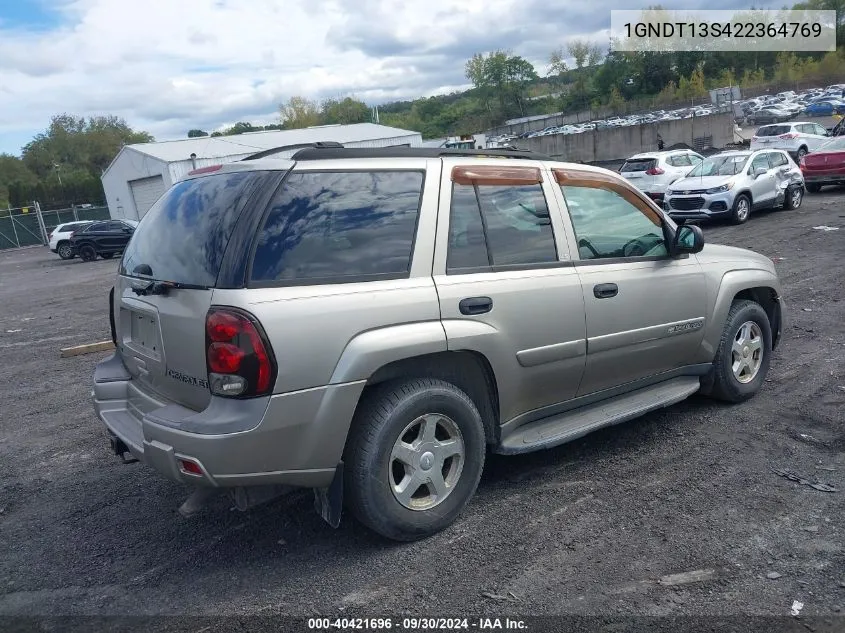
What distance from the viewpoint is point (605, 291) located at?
424cm

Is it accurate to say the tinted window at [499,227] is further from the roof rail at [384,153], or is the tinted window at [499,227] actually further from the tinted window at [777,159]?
the tinted window at [777,159]

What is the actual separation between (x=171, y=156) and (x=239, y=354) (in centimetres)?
4155

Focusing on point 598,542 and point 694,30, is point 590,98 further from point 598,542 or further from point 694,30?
point 598,542

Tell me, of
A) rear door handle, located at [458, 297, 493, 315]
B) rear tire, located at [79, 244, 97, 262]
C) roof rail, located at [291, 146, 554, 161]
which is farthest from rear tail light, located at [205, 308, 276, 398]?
rear tire, located at [79, 244, 97, 262]

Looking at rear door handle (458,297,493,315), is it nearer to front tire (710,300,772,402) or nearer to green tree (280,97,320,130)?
front tire (710,300,772,402)

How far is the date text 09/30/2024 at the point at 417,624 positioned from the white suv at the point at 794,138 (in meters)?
28.3

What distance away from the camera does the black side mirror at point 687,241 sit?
4.63 metres

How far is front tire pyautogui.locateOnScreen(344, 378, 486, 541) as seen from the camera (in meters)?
3.33

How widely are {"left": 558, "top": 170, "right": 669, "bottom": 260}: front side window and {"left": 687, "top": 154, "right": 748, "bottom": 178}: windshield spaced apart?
539 inches

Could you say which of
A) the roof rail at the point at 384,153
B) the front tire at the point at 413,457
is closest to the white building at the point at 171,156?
the roof rail at the point at 384,153

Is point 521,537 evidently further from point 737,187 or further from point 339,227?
point 737,187

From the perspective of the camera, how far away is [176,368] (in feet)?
10.8

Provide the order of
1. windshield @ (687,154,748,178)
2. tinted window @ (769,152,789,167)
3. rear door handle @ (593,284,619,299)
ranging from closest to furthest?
rear door handle @ (593,284,619,299) < windshield @ (687,154,748,178) < tinted window @ (769,152,789,167)

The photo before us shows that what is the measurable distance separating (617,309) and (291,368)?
221cm
